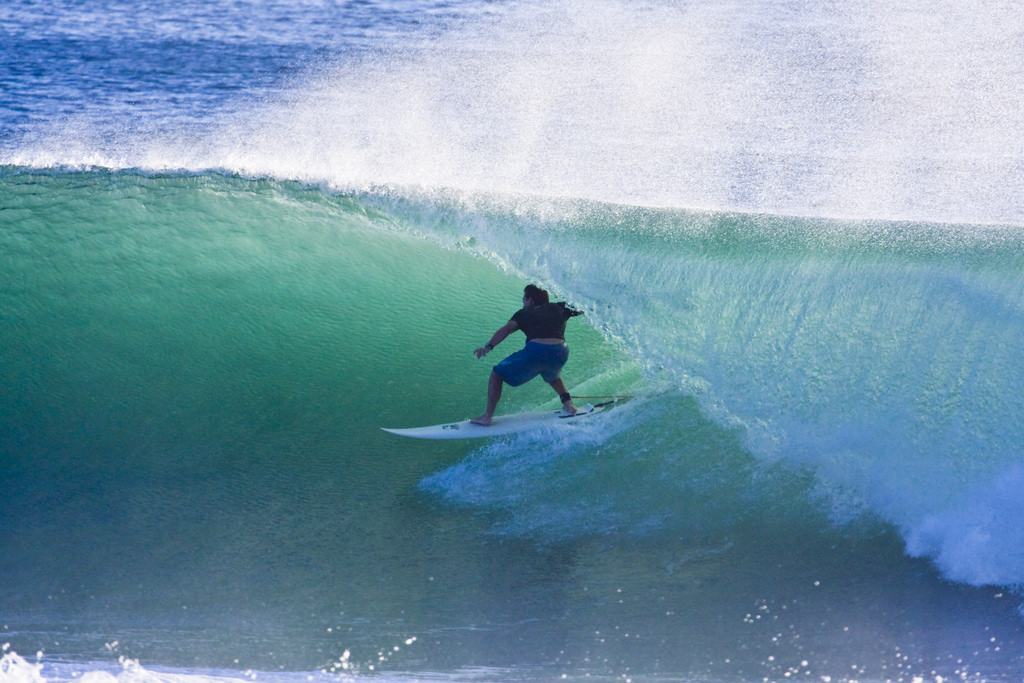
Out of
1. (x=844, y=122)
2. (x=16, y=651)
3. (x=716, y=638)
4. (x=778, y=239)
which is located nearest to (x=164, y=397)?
(x=16, y=651)

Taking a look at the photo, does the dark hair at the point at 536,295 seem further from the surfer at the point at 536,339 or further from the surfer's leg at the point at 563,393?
the surfer's leg at the point at 563,393

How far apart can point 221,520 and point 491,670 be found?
174cm

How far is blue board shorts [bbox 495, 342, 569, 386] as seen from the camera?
4.54m

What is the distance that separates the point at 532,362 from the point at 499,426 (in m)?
0.49

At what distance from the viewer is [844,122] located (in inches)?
261

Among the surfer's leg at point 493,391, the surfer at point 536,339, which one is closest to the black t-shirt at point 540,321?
the surfer at point 536,339

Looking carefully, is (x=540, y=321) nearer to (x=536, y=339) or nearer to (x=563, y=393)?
(x=536, y=339)

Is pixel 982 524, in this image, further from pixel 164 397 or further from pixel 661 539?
pixel 164 397

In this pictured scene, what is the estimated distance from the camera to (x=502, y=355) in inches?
220

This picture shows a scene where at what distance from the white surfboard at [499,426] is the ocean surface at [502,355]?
19cm

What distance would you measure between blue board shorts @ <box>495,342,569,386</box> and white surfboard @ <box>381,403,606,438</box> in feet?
1.11

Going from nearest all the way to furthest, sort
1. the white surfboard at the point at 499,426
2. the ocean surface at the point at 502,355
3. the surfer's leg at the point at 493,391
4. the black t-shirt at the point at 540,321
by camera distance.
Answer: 1. the ocean surface at the point at 502,355
2. the black t-shirt at the point at 540,321
3. the surfer's leg at the point at 493,391
4. the white surfboard at the point at 499,426

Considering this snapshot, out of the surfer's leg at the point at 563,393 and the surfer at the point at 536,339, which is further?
the surfer's leg at the point at 563,393

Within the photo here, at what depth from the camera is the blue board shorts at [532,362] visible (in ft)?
14.9
